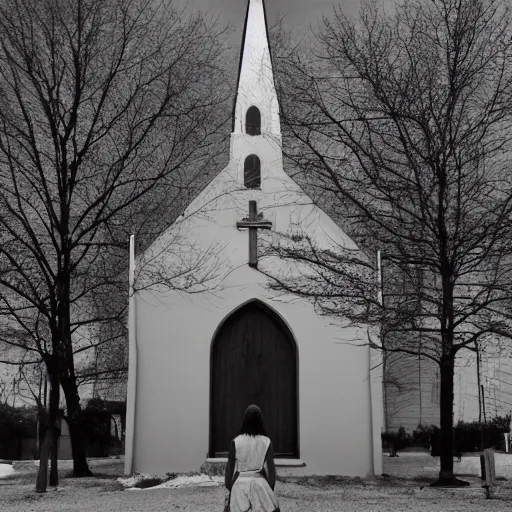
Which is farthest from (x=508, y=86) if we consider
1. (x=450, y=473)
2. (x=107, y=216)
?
(x=107, y=216)

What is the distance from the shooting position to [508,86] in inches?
529

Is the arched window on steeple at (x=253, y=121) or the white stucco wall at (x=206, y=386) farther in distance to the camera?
the arched window on steeple at (x=253, y=121)

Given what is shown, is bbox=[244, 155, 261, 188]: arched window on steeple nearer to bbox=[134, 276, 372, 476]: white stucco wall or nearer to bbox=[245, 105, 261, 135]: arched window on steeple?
bbox=[245, 105, 261, 135]: arched window on steeple

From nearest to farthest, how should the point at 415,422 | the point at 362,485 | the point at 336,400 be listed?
the point at 362,485 < the point at 336,400 < the point at 415,422

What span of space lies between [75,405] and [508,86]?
1046cm

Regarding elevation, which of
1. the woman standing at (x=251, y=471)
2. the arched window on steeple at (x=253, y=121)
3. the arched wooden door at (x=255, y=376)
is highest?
the arched window on steeple at (x=253, y=121)

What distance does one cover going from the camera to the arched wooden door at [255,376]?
51.5ft

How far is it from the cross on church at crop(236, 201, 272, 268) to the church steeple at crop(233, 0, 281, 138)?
203cm

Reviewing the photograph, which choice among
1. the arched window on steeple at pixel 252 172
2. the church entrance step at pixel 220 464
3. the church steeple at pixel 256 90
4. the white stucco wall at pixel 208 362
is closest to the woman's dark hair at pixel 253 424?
the church entrance step at pixel 220 464

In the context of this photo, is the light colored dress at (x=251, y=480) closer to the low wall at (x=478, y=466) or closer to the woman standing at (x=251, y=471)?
the woman standing at (x=251, y=471)

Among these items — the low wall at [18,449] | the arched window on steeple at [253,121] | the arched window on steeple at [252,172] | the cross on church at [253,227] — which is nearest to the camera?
the cross on church at [253,227]

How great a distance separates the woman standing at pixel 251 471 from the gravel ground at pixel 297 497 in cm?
350

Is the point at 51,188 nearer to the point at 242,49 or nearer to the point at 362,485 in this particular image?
the point at 242,49

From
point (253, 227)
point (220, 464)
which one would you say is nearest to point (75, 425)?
point (220, 464)
